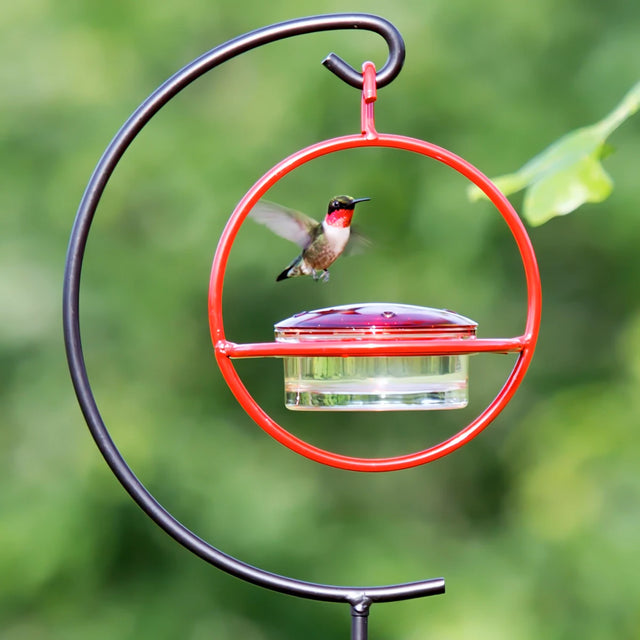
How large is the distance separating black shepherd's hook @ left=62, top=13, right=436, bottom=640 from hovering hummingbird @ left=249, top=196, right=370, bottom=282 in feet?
1.67

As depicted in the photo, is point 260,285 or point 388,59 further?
point 260,285

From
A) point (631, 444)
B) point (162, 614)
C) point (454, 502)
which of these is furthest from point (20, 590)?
point (631, 444)

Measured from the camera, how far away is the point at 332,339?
4.75 ft

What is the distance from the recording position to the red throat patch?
193 centimetres

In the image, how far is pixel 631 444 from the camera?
457cm

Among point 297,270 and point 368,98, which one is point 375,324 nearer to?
point 368,98

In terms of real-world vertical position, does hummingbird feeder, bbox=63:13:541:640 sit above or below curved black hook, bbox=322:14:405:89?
below

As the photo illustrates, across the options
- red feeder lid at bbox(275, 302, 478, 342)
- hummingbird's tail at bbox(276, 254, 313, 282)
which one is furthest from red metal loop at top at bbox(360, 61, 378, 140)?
hummingbird's tail at bbox(276, 254, 313, 282)

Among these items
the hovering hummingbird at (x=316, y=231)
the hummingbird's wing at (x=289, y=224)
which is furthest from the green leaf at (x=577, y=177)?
the hummingbird's wing at (x=289, y=224)

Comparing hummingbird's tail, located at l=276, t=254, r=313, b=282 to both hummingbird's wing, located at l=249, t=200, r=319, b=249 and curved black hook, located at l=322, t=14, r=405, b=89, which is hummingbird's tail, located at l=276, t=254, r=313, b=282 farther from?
curved black hook, located at l=322, t=14, r=405, b=89

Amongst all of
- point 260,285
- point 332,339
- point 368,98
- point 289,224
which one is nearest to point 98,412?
point 332,339

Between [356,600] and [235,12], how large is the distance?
4.09m

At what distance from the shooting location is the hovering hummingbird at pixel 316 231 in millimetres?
1945

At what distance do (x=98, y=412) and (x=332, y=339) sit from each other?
33 cm
